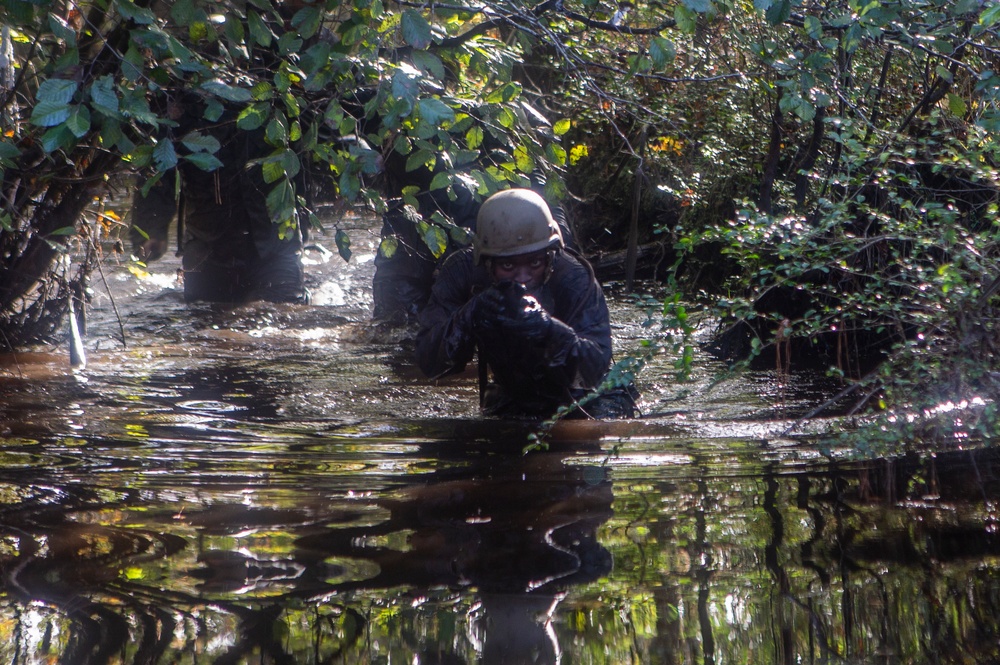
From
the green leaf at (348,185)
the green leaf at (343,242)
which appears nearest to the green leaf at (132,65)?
the green leaf at (348,185)

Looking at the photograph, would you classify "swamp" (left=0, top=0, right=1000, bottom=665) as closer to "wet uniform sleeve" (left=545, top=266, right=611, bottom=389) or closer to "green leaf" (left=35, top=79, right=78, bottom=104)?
"green leaf" (left=35, top=79, right=78, bottom=104)

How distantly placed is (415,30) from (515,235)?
54.0 inches

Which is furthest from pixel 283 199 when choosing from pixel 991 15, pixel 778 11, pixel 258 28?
pixel 991 15

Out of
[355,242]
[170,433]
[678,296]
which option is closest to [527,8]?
[678,296]

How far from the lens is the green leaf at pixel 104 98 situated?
315 cm

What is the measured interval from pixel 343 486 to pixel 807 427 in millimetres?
1864

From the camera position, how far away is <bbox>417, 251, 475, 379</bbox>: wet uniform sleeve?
4441 mm

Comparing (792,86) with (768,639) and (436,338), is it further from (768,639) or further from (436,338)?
(768,639)

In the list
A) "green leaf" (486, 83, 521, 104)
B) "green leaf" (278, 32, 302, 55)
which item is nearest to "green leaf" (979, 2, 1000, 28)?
"green leaf" (486, 83, 521, 104)

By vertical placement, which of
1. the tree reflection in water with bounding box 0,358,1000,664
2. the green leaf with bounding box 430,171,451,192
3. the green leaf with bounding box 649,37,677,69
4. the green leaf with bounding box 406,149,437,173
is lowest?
the tree reflection in water with bounding box 0,358,1000,664

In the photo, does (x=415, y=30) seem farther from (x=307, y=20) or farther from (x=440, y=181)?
(x=440, y=181)

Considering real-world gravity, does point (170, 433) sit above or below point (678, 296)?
below

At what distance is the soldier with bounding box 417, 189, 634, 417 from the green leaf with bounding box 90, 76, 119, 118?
1566mm

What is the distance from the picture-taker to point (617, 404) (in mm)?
4957
